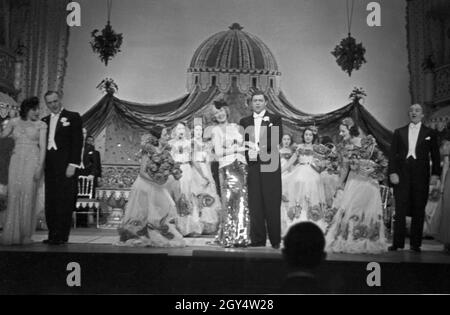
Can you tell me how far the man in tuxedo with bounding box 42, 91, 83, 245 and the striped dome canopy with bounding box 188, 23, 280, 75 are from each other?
1.41 m

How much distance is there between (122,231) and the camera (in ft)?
15.4

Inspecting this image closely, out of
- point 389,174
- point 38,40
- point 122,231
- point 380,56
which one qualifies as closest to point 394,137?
point 389,174

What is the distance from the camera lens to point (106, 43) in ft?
14.9

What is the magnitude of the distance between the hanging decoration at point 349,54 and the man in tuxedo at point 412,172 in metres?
0.65

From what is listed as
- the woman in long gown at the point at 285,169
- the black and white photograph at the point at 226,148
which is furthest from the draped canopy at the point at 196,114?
the woman in long gown at the point at 285,169

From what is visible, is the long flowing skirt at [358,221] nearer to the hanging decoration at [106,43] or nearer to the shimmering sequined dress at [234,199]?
the shimmering sequined dress at [234,199]

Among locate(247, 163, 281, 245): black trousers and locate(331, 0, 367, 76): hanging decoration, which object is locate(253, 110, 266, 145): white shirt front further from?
locate(331, 0, 367, 76): hanging decoration

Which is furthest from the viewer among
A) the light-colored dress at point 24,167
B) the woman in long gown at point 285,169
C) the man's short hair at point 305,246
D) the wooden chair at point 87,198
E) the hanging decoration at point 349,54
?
the woman in long gown at point 285,169

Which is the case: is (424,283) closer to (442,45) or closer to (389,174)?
(389,174)

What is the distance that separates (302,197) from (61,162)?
2333mm

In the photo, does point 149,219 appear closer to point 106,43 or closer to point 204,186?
point 204,186

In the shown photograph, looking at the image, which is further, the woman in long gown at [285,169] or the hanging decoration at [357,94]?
the woman in long gown at [285,169]

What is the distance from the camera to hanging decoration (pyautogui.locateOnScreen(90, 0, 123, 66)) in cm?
442

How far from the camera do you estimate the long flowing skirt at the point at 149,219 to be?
4.62m
